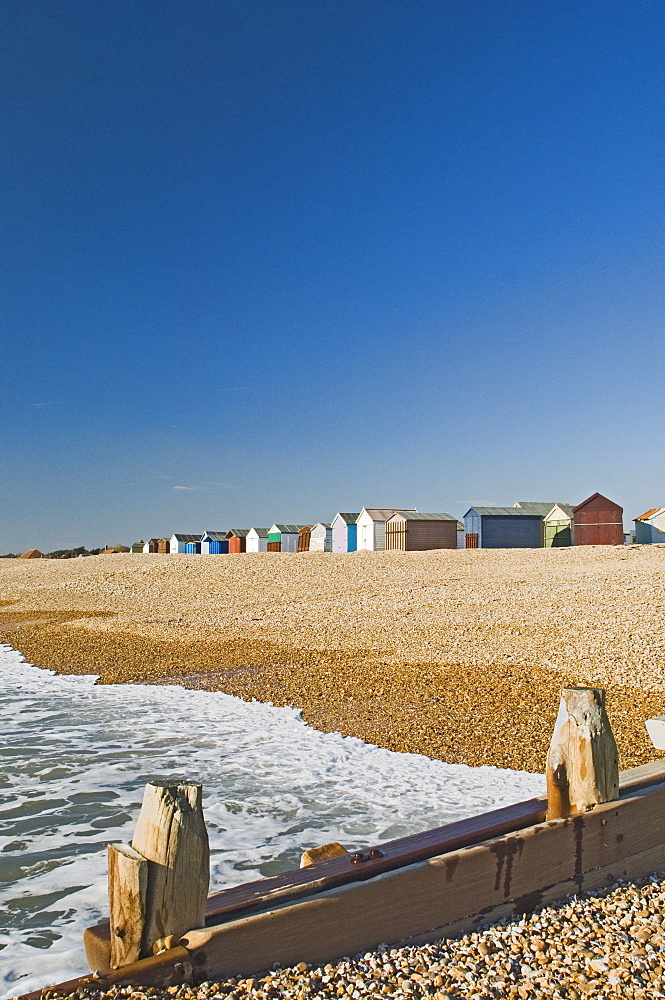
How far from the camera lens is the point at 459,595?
21891 mm

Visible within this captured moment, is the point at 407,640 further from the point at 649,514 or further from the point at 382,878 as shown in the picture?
the point at 649,514

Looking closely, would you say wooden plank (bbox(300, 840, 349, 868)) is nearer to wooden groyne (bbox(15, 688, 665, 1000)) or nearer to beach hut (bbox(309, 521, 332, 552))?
wooden groyne (bbox(15, 688, 665, 1000))

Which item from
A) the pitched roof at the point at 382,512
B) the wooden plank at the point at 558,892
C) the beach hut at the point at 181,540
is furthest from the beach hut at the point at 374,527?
the wooden plank at the point at 558,892

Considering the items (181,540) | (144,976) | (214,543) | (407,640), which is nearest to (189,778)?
(144,976)

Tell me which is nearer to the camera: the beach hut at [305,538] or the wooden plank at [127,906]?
the wooden plank at [127,906]

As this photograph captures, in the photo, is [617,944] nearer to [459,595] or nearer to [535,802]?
[535,802]

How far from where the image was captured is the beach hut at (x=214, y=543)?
226 ft

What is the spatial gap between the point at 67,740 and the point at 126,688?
3245 mm

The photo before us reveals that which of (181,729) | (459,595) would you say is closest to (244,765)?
(181,729)

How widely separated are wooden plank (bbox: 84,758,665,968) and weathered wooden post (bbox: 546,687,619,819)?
0.18 metres

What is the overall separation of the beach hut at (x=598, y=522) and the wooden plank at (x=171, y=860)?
44189 mm

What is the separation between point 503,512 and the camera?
46.8m

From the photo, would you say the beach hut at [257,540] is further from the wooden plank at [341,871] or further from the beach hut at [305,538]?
the wooden plank at [341,871]

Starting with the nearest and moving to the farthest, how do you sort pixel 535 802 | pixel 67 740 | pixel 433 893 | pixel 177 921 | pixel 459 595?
pixel 177 921, pixel 433 893, pixel 535 802, pixel 67 740, pixel 459 595
